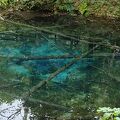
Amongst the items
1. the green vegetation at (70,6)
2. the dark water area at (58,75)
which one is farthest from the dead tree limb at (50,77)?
the green vegetation at (70,6)

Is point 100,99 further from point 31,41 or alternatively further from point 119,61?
point 31,41

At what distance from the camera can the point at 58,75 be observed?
28.9 ft

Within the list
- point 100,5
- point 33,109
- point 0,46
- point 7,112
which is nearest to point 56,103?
point 33,109

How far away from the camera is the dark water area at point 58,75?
23.5 ft

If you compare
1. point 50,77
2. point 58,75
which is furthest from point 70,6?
point 50,77

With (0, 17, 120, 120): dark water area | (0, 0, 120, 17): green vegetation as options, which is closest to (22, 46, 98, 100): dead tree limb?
(0, 17, 120, 120): dark water area

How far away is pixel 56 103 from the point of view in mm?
7508

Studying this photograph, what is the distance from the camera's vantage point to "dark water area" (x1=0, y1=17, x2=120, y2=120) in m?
7.16

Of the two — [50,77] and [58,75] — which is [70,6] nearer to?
[58,75]

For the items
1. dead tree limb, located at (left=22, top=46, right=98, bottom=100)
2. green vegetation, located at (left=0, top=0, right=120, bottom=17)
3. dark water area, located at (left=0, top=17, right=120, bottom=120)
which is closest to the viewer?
dark water area, located at (left=0, top=17, right=120, bottom=120)

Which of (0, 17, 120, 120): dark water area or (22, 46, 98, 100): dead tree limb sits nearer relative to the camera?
(0, 17, 120, 120): dark water area

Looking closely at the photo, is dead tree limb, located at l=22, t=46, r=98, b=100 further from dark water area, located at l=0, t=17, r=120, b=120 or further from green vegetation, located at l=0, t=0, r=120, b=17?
green vegetation, located at l=0, t=0, r=120, b=17

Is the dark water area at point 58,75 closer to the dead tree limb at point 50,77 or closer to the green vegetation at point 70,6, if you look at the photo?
the dead tree limb at point 50,77

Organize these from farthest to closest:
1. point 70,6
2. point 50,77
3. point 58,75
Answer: point 70,6
point 58,75
point 50,77
